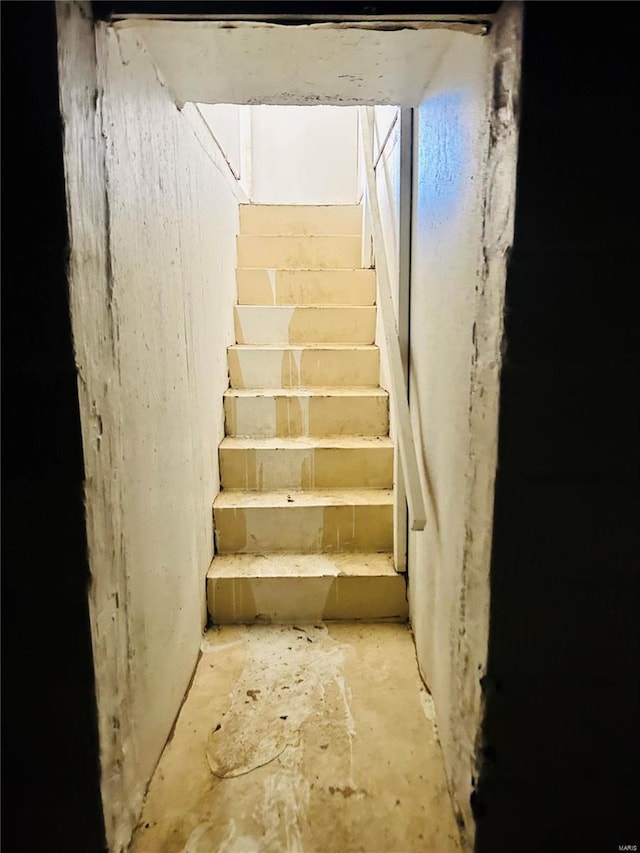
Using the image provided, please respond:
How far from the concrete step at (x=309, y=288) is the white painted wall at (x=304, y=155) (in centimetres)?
111

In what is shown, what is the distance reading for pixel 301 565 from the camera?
1.92 meters

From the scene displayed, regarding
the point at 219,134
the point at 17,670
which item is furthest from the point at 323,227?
Answer: the point at 17,670

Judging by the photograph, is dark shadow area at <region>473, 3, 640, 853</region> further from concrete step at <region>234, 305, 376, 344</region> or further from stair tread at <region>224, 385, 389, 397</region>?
concrete step at <region>234, 305, 376, 344</region>

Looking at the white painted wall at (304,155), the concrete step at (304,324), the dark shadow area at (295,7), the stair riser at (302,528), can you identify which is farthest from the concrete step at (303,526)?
the white painted wall at (304,155)

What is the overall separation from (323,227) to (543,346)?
2713 millimetres

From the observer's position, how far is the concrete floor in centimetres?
106

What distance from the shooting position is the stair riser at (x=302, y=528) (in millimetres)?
1996

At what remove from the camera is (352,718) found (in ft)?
4.62

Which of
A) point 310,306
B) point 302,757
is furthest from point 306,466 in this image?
point 302,757

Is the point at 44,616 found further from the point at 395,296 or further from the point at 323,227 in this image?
the point at 323,227

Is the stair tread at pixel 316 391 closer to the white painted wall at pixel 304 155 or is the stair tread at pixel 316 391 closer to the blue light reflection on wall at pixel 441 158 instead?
the blue light reflection on wall at pixel 441 158

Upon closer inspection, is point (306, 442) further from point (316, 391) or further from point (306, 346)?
point (306, 346)

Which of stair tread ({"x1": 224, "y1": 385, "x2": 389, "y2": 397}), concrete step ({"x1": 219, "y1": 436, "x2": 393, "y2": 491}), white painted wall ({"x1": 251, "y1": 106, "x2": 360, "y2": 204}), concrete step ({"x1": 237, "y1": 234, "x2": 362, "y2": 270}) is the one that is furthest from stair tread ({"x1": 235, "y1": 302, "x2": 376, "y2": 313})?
white painted wall ({"x1": 251, "y1": 106, "x2": 360, "y2": 204})

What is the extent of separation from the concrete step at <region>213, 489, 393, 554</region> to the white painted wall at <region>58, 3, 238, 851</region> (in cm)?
27
